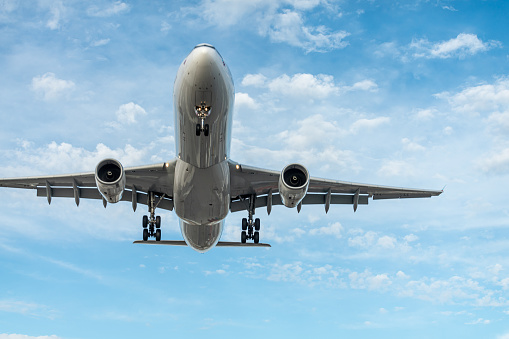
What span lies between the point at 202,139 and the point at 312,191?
860cm

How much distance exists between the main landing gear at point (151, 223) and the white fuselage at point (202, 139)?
1844mm

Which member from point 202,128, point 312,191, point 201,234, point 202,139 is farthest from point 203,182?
point 312,191

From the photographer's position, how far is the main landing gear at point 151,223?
25.4 meters

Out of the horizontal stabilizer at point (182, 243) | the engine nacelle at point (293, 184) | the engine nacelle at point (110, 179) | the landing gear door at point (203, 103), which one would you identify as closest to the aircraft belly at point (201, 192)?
the engine nacelle at point (110, 179)

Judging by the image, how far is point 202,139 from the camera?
64.9 ft

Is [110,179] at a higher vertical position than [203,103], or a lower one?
lower

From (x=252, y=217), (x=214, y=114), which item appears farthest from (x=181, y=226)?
(x=214, y=114)

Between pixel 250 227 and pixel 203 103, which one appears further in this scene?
pixel 250 227

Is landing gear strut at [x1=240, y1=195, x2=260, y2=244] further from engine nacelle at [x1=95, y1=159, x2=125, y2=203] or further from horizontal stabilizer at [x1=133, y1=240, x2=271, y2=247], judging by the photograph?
engine nacelle at [x1=95, y1=159, x2=125, y2=203]

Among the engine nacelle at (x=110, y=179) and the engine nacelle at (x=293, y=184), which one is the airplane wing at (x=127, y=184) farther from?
the engine nacelle at (x=293, y=184)

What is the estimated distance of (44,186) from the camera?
1035 inches

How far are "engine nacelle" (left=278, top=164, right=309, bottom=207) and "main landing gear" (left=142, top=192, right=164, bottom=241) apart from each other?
641 cm

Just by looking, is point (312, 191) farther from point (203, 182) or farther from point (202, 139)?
point (202, 139)

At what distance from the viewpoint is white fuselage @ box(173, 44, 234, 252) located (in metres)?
18.3
